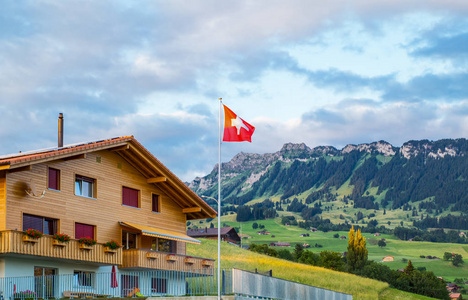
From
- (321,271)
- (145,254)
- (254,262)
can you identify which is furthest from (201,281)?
(321,271)

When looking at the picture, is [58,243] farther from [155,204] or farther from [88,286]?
[155,204]

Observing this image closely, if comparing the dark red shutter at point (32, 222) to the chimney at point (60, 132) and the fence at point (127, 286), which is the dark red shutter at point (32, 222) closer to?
the fence at point (127, 286)

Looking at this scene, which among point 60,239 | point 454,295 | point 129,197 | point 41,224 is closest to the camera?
point 60,239

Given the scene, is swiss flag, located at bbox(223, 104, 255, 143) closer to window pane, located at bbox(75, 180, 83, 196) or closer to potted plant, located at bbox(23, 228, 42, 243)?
window pane, located at bbox(75, 180, 83, 196)

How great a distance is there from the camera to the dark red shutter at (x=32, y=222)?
39.3 meters

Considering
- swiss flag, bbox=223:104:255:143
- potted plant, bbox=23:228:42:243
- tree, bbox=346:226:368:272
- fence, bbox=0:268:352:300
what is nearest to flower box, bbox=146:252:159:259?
fence, bbox=0:268:352:300

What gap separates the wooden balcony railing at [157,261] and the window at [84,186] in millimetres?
4506

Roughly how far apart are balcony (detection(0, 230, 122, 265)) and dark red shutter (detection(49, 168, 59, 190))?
3.74 m

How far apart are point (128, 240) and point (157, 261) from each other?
2.75 m

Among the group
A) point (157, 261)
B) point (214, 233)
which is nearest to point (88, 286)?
point (157, 261)

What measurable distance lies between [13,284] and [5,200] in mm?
4837

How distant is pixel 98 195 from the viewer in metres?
45.3

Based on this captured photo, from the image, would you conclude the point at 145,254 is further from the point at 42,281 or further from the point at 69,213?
the point at 42,281

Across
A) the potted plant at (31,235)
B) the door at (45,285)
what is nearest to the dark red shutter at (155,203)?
the potted plant at (31,235)
